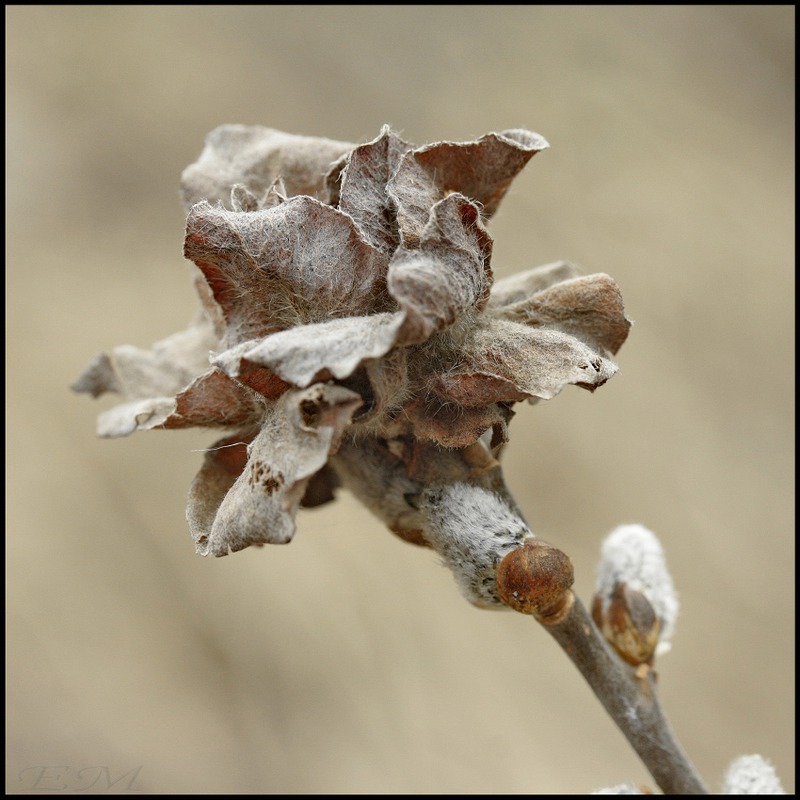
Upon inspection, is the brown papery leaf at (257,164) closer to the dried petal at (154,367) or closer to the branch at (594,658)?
the dried petal at (154,367)

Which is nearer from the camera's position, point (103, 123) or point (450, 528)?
point (450, 528)

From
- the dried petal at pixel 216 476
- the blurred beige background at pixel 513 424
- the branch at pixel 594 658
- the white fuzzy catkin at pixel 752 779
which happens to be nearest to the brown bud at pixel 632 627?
the branch at pixel 594 658

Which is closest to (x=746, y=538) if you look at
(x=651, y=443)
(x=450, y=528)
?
(x=651, y=443)

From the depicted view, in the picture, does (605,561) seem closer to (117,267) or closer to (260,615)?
(260,615)

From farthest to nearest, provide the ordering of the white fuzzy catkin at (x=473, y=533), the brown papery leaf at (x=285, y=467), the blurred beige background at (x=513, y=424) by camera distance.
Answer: the blurred beige background at (x=513, y=424), the white fuzzy catkin at (x=473, y=533), the brown papery leaf at (x=285, y=467)

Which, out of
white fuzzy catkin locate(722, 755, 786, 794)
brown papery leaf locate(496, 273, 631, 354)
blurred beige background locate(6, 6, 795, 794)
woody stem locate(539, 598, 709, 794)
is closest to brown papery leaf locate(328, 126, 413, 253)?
brown papery leaf locate(496, 273, 631, 354)

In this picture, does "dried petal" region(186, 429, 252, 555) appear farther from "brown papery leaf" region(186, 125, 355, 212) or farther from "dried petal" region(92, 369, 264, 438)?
"brown papery leaf" region(186, 125, 355, 212)
